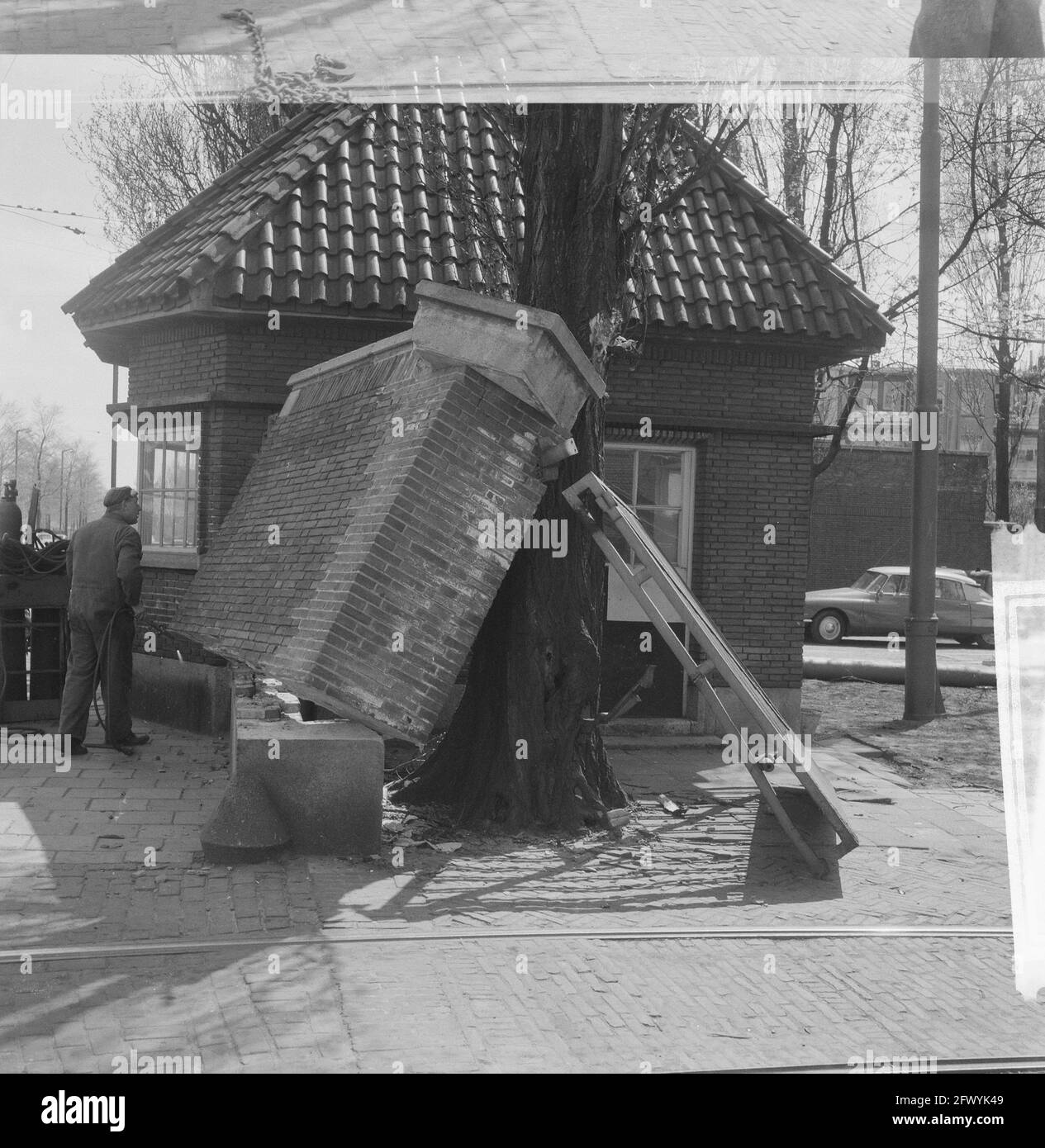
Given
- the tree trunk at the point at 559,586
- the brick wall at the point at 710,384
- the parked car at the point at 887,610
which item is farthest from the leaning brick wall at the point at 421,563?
the parked car at the point at 887,610

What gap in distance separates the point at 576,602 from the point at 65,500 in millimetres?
63323

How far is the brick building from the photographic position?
11.7 metres

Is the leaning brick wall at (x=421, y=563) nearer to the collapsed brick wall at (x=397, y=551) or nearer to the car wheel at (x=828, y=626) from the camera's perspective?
the collapsed brick wall at (x=397, y=551)

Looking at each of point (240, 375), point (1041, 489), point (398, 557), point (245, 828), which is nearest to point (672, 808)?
point (398, 557)

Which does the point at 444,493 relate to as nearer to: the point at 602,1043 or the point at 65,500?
the point at 602,1043

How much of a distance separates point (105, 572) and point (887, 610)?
19509 mm

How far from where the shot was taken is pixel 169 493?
12.9 metres

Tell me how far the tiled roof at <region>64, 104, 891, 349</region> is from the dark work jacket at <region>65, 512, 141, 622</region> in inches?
89.9

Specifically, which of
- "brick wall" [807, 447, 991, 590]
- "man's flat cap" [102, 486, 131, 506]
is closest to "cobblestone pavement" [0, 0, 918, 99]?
"man's flat cap" [102, 486, 131, 506]

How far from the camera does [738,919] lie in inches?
253

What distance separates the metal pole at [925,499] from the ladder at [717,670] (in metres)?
7.07

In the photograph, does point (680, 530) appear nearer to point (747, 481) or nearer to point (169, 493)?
point (747, 481)

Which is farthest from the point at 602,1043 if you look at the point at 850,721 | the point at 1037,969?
the point at 850,721

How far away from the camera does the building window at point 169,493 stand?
1246 centimetres
